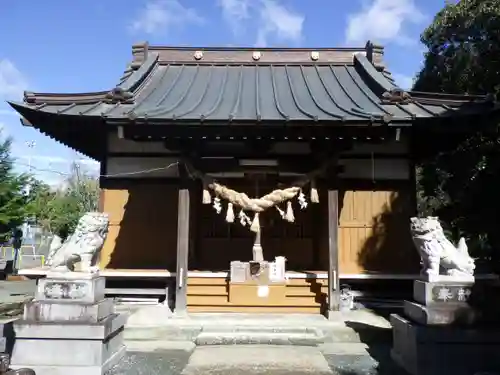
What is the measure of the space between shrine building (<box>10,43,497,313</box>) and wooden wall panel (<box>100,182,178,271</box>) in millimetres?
26

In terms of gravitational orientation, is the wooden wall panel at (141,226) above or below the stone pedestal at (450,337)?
above

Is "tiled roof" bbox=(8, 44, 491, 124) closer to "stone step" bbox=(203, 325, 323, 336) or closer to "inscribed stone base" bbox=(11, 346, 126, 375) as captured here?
"stone step" bbox=(203, 325, 323, 336)

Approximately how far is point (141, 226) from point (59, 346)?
405 cm

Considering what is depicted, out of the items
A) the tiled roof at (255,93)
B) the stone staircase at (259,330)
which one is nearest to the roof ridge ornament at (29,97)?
the tiled roof at (255,93)

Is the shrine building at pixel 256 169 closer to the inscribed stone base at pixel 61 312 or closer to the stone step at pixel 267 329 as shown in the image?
the stone step at pixel 267 329

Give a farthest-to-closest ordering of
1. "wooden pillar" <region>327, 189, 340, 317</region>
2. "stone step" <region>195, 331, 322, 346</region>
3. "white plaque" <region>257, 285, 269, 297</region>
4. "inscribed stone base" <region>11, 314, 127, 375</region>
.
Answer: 1. "white plaque" <region>257, 285, 269, 297</region>
2. "wooden pillar" <region>327, 189, 340, 317</region>
3. "stone step" <region>195, 331, 322, 346</region>
4. "inscribed stone base" <region>11, 314, 127, 375</region>

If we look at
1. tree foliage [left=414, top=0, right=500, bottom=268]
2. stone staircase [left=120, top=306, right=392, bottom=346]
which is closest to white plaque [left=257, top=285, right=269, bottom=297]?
stone staircase [left=120, top=306, right=392, bottom=346]

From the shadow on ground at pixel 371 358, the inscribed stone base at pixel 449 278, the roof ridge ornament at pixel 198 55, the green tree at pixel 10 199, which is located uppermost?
the roof ridge ornament at pixel 198 55

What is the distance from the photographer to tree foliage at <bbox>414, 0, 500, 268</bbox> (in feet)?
33.7

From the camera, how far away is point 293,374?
207 inches

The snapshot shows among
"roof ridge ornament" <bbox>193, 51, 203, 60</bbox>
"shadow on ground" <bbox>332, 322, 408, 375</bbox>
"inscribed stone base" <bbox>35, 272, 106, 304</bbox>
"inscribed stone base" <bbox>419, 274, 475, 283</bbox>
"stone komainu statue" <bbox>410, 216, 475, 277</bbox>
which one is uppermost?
"roof ridge ornament" <bbox>193, 51, 203, 60</bbox>

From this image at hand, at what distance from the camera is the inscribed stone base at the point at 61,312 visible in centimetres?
530

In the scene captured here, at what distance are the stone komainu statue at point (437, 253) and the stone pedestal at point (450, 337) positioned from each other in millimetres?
216

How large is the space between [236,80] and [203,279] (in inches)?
193
